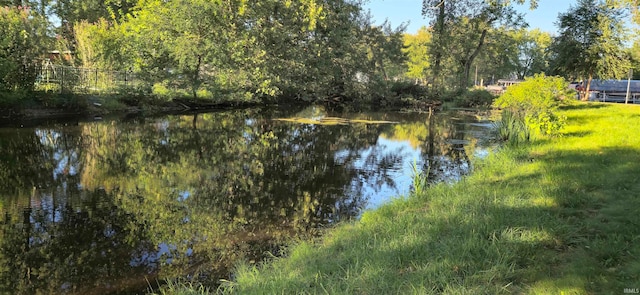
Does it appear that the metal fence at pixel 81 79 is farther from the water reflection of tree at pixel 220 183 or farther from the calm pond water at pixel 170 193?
the water reflection of tree at pixel 220 183

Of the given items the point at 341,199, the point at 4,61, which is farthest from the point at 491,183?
the point at 4,61

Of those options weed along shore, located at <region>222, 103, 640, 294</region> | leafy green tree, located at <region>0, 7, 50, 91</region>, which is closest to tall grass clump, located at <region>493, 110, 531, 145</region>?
weed along shore, located at <region>222, 103, 640, 294</region>

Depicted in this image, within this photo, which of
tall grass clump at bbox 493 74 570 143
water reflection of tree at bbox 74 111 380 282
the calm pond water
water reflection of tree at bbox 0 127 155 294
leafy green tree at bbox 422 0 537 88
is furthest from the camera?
leafy green tree at bbox 422 0 537 88

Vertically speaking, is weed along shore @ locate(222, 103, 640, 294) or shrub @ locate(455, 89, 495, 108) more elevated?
shrub @ locate(455, 89, 495, 108)

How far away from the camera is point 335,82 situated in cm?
3691

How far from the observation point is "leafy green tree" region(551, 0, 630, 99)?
1113 inches

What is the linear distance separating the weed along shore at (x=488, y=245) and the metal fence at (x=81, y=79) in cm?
1862

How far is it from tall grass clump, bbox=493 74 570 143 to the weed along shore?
5.49 meters

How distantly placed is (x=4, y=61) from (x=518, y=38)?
70.3m

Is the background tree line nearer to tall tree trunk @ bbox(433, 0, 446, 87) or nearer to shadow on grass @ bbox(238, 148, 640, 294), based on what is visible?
tall tree trunk @ bbox(433, 0, 446, 87)

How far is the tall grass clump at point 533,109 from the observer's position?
1288 cm

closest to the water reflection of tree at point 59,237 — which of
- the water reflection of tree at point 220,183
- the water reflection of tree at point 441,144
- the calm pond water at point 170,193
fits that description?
the calm pond water at point 170,193

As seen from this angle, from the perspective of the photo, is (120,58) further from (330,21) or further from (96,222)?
(96,222)

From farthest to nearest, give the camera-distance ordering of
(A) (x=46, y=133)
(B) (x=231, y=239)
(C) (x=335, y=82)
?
(C) (x=335, y=82), (A) (x=46, y=133), (B) (x=231, y=239)
